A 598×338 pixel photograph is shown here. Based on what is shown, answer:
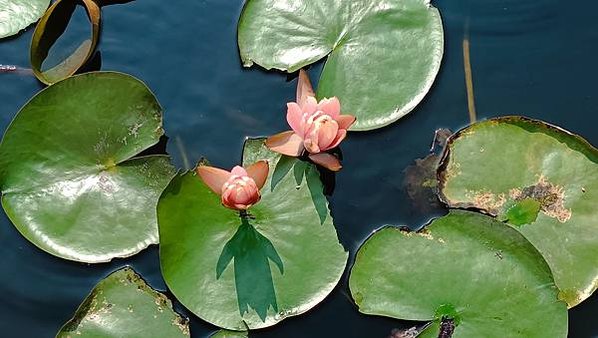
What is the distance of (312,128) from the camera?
7.14 feet

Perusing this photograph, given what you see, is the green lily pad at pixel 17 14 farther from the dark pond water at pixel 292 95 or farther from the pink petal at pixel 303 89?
the pink petal at pixel 303 89

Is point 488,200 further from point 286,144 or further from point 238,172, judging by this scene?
point 238,172

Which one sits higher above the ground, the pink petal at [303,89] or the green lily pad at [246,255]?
the pink petal at [303,89]

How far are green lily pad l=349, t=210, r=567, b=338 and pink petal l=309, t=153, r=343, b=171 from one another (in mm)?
271

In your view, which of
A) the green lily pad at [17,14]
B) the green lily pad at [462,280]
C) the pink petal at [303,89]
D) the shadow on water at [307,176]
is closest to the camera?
the green lily pad at [462,280]

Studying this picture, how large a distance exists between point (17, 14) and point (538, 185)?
2.02m

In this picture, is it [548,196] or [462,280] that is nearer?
[462,280]

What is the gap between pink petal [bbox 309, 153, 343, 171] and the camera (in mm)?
2297

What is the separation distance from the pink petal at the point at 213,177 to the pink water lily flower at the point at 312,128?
0.73 ft

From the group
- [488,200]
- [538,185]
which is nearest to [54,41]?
[488,200]

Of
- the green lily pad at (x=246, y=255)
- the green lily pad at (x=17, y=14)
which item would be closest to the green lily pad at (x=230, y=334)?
the green lily pad at (x=246, y=255)

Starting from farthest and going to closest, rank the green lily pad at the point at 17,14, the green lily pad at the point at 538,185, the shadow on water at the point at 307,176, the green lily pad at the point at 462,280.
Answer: the green lily pad at the point at 17,14, the shadow on water at the point at 307,176, the green lily pad at the point at 538,185, the green lily pad at the point at 462,280

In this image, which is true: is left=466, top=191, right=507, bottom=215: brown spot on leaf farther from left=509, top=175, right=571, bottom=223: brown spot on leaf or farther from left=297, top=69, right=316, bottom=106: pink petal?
left=297, top=69, right=316, bottom=106: pink petal

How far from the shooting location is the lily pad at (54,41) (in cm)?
261
